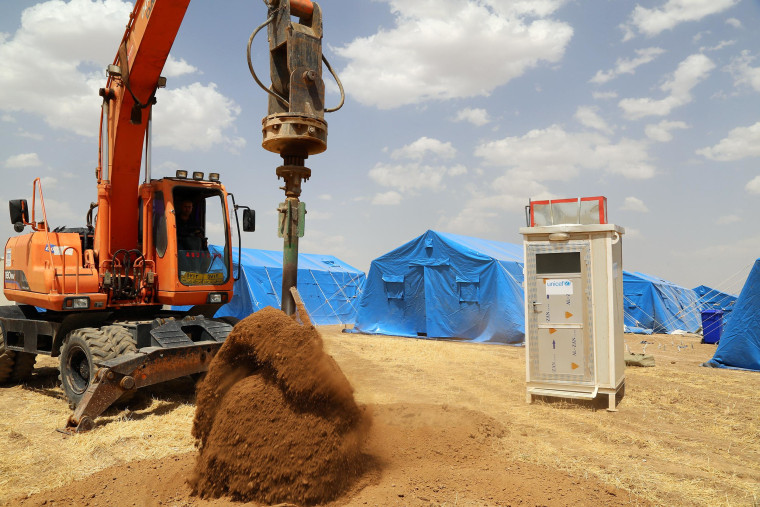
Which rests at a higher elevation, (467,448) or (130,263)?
(130,263)

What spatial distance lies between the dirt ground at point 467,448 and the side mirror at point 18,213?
240 centimetres

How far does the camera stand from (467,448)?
4.74m

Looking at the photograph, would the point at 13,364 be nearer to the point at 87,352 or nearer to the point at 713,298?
the point at 87,352

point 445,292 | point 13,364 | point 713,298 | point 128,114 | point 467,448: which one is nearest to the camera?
point 467,448

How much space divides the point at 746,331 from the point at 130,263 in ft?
37.1

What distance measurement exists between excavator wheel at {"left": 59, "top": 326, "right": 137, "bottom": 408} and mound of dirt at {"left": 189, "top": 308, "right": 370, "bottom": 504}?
2550 mm

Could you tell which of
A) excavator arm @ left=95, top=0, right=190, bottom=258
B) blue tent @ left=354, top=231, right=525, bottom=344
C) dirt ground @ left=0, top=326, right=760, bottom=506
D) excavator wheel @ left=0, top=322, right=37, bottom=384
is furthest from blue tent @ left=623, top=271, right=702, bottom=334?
excavator wheel @ left=0, top=322, right=37, bottom=384

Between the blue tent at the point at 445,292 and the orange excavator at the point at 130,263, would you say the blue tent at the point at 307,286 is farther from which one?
the orange excavator at the point at 130,263

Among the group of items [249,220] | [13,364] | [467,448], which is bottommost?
[467,448]

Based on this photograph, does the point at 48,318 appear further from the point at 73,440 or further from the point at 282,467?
the point at 282,467

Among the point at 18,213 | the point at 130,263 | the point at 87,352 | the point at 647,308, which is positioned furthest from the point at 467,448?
the point at 647,308

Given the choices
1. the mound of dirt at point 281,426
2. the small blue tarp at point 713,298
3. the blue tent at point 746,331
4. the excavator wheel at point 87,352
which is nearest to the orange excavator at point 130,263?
the excavator wheel at point 87,352

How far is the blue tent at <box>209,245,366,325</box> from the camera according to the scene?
709 inches

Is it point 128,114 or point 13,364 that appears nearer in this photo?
point 128,114
